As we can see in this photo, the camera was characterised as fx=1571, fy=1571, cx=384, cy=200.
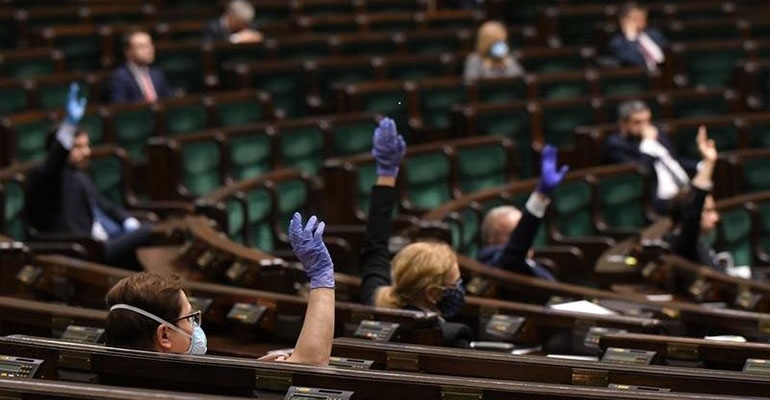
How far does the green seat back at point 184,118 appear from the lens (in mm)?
4996

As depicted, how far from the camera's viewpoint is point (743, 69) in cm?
582

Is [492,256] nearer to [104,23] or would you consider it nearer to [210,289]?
[210,289]

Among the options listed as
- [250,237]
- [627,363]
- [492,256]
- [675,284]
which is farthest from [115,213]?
[627,363]

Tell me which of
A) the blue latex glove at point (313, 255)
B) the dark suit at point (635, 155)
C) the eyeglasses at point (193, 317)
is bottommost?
the eyeglasses at point (193, 317)

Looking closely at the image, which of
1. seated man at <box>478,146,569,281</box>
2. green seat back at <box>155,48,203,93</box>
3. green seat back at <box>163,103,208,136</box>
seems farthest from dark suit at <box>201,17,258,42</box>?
seated man at <box>478,146,569,281</box>

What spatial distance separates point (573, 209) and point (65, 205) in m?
1.44

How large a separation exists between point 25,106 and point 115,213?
84 centimetres

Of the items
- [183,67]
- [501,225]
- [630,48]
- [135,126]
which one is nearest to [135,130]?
[135,126]

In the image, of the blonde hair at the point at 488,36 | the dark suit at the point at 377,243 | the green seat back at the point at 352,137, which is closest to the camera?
the dark suit at the point at 377,243

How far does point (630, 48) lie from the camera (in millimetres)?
6070

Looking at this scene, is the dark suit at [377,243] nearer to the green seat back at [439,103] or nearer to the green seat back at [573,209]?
the green seat back at [573,209]

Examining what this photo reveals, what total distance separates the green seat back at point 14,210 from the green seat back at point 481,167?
1318 millimetres

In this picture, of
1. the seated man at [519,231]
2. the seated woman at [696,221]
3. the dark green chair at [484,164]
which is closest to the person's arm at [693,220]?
the seated woman at [696,221]

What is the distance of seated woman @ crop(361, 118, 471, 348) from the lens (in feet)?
8.91
